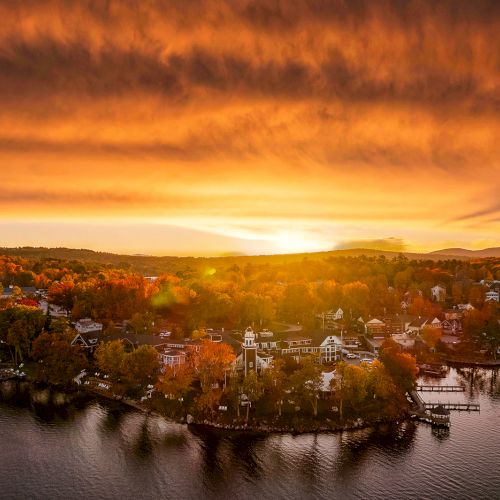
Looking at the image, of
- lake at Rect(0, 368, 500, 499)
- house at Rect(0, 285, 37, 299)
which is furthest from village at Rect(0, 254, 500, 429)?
house at Rect(0, 285, 37, 299)

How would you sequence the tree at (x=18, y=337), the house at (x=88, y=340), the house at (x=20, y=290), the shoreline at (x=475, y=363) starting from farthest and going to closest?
1. the house at (x=20, y=290)
2. the shoreline at (x=475, y=363)
3. the house at (x=88, y=340)
4. the tree at (x=18, y=337)

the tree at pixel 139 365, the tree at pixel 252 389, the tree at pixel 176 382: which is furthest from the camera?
the tree at pixel 139 365

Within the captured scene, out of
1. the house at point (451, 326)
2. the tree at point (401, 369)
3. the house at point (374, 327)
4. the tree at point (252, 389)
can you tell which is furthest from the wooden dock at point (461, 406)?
the house at point (451, 326)

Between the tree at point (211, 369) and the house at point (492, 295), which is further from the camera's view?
the house at point (492, 295)

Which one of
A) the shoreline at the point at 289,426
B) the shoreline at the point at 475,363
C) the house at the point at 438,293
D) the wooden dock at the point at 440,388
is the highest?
the house at the point at 438,293

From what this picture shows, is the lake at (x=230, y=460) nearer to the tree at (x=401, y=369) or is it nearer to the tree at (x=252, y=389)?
the tree at (x=252, y=389)

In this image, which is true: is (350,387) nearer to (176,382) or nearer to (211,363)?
(211,363)

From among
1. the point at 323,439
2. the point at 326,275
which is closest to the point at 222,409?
the point at 323,439
